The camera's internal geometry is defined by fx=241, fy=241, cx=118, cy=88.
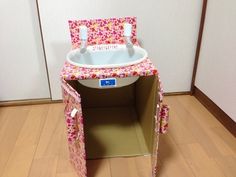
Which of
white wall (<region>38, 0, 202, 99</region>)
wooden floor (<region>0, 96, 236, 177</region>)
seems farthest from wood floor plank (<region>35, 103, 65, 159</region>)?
white wall (<region>38, 0, 202, 99</region>)

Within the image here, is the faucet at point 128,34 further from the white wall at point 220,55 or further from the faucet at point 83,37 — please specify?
the white wall at point 220,55

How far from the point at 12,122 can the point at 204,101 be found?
144 cm

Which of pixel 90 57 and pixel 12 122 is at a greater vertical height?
pixel 90 57

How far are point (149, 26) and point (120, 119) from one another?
712 millimetres

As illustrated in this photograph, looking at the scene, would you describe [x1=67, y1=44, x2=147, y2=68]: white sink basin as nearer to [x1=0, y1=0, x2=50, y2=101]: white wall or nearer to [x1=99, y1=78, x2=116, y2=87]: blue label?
[x1=99, y1=78, x2=116, y2=87]: blue label

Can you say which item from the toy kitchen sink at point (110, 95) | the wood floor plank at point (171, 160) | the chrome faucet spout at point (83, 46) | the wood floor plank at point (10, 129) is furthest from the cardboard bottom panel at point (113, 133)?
the chrome faucet spout at point (83, 46)

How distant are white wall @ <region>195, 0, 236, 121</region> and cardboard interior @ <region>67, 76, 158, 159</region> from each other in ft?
1.76

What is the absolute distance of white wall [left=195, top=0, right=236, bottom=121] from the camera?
1.47 metres

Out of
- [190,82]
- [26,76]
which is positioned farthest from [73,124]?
[190,82]

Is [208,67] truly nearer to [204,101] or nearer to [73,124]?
[204,101]

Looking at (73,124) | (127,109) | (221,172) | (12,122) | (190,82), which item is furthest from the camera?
(190,82)

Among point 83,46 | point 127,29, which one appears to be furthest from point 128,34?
point 83,46

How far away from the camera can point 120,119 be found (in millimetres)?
1736

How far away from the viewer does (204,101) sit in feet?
6.15
